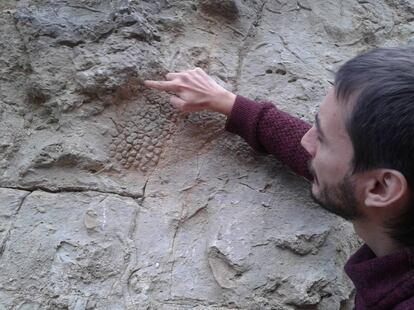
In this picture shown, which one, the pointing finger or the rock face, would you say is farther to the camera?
the pointing finger

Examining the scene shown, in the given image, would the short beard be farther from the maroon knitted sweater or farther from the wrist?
the wrist

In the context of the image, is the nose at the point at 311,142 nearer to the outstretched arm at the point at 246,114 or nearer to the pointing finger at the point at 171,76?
the outstretched arm at the point at 246,114

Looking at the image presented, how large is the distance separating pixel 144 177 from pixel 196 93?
23cm

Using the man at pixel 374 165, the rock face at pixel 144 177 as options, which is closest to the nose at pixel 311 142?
the man at pixel 374 165

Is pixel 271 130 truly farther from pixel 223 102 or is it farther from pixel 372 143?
pixel 372 143

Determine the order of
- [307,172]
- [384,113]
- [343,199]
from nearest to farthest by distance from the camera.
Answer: [384,113] < [343,199] < [307,172]

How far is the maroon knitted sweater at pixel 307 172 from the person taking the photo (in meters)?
0.92

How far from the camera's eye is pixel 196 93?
1.24 m

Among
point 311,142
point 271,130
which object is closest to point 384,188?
point 311,142

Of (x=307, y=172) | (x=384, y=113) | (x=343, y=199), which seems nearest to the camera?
(x=384, y=113)

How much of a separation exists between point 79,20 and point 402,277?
36.5 inches

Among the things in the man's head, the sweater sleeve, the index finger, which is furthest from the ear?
the index finger

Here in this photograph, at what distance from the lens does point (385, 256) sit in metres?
0.93

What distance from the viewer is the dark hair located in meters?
0.86
